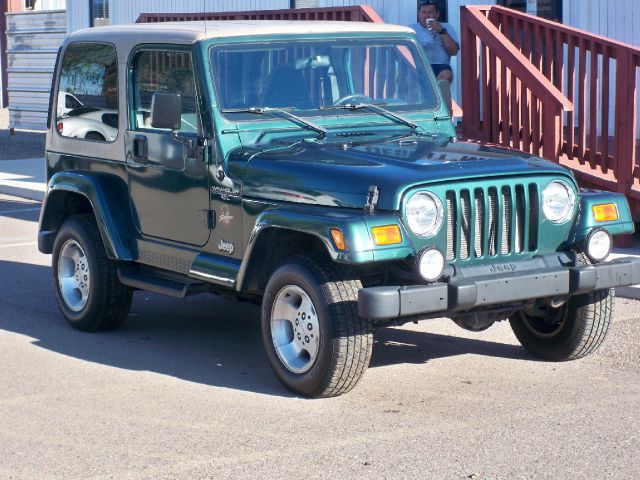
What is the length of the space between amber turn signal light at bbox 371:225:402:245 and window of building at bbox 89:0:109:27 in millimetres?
16364

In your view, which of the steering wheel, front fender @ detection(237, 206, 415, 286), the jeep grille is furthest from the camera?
the steering wheel

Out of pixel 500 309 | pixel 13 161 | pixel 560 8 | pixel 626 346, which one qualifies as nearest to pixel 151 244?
pixel 500 309

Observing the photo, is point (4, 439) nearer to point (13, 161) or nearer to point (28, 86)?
point (13, 161)

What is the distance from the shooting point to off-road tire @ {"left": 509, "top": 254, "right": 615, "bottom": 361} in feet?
22.8

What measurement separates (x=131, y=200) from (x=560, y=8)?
7.52m

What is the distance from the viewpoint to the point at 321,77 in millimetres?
7547

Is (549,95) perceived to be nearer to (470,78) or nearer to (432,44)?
(470,78)

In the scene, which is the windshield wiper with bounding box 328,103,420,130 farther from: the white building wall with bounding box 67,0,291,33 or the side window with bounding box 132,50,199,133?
the white building wall with bounding box 67,0,291,33

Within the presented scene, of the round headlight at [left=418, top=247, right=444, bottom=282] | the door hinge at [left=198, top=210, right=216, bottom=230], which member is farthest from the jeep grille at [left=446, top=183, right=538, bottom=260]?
the door hinge at [left=198, top=210, right=216, bottom=230]

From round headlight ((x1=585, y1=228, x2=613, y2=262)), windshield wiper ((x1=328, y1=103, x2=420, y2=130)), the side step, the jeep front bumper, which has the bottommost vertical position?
the side step

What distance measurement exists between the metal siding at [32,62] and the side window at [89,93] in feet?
49.3

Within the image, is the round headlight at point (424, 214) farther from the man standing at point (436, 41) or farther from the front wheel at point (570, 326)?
the man standing at point (436, 41)

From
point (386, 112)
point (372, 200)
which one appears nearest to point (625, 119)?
point (386, 112)

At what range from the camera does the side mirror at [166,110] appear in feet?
23.0
